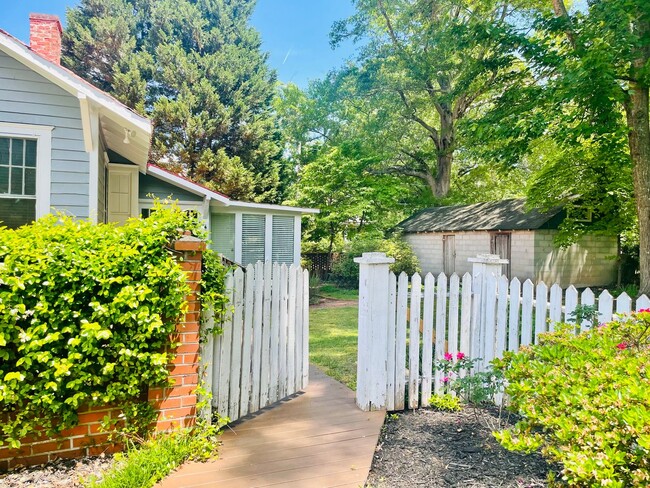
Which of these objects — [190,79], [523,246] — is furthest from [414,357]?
[190,79]

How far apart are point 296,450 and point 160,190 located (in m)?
9.08

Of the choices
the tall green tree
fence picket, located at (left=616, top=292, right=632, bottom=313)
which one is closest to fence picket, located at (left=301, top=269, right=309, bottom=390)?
fence picket, located at (left=616, top=292, right=632, bottom=313)

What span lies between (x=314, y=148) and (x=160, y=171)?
53.8ft

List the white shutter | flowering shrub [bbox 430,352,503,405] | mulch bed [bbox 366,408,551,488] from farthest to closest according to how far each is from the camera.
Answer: the white shutter, flowering shrub [bbox 430,352,503,405], mulch bed [bbox 366,408,551,488]

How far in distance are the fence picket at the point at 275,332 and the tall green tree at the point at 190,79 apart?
17439 mm

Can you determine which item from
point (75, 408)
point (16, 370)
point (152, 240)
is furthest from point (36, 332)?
point (152, 240)

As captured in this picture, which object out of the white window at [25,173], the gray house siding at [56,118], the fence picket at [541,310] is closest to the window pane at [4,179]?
the white window at [25,173]

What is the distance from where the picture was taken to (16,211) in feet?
18.0

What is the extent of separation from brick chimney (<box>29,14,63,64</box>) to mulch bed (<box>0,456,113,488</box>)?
22.6 feet

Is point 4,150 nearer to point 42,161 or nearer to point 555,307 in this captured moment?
point 42,161

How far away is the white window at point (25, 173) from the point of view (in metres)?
5.41

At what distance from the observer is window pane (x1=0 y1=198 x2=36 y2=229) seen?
17.8ft

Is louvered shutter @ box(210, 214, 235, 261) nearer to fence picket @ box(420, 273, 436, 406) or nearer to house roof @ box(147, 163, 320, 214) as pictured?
house roof @ box(147, 163, 320, 214)

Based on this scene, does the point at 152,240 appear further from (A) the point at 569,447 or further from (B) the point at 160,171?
(B) the point at 160,171
